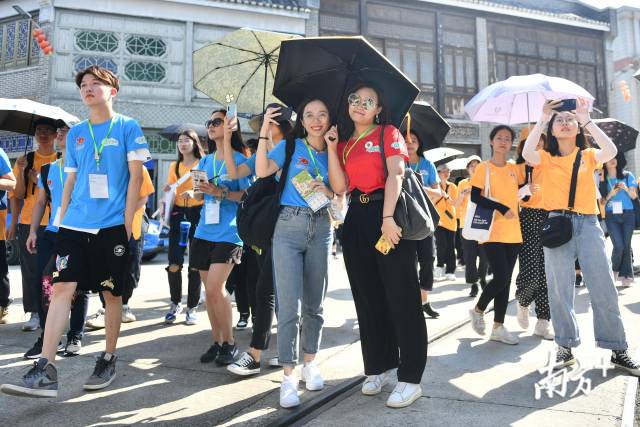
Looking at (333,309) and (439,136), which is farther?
(333,309)

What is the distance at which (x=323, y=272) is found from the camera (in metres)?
3.21

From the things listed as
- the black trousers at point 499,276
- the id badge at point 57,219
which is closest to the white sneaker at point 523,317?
the black trousers at point 499,276

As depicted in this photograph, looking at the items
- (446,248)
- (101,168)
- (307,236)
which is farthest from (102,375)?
(446,248)

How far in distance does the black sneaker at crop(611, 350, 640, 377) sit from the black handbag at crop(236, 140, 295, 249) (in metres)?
2.45

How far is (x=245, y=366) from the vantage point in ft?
11.1

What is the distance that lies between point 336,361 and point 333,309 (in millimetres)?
2071

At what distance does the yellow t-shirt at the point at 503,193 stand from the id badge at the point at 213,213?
2283 millimetres

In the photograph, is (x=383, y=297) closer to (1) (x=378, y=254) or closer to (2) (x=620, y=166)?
(1) (x=378, y=254)

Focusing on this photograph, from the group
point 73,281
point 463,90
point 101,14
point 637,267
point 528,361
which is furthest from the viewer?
point 463,90

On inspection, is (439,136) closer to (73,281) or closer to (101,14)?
(73,281)

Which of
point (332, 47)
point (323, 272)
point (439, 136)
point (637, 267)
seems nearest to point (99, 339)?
point (323, 272)

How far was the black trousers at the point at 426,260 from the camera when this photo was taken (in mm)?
5395

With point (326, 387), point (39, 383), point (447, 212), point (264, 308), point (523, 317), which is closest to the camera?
point (39, 383)

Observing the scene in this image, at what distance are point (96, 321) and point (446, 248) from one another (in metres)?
5.48
